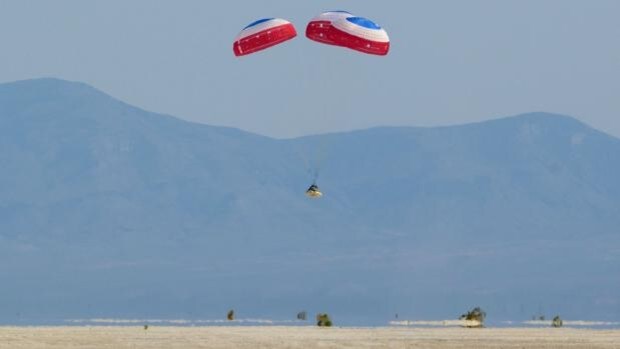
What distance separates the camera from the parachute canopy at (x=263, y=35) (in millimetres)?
65562

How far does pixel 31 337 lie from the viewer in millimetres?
62312

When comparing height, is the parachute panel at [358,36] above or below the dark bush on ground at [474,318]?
above

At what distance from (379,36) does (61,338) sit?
15794 mm

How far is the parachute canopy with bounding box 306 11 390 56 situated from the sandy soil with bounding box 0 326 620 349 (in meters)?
10.6

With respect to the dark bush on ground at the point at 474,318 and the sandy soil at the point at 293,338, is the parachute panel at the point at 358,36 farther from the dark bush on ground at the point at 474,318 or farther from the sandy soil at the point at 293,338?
the dark bush on ground at the point at 474,318

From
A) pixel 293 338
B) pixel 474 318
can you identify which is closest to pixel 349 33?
pixel 293 338

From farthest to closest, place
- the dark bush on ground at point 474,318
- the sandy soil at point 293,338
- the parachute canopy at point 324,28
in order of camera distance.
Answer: the dark bush on ground at point 474,318
the parachute canopy at point 324,28
the sandy soil at point 293,338

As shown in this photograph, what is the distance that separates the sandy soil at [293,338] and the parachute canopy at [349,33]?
418 inches

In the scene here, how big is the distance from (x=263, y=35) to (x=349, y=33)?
10.5ft

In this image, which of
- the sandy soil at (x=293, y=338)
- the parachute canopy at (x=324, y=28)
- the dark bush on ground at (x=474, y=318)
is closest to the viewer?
the sandy soil at (x=293, y=338)

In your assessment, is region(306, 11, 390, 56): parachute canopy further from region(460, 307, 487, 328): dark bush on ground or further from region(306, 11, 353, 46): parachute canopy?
region(460, 307, 487, 328): dark bush on ground

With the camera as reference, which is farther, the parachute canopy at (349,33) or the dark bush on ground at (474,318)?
the dark bush on ground at (474,318)

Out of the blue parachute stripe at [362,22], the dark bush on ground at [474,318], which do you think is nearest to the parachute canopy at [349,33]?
the blue parachute stripe at [362,22]

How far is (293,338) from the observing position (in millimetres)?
64688
